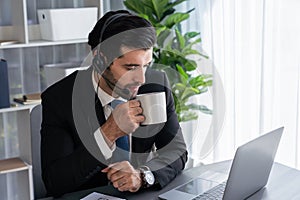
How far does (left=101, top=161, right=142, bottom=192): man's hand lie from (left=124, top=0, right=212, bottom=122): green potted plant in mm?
1336

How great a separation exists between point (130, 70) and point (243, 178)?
54cm

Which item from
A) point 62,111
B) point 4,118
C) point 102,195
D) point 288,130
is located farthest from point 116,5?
point 102,195

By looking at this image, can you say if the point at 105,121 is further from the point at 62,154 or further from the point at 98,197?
the point at 98,197

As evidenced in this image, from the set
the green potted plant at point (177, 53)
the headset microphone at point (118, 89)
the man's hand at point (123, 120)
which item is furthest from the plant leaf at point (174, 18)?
the man's hand at point (123, 120)

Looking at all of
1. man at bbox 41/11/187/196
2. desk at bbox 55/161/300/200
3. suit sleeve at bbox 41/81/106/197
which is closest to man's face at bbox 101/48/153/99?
man at bbox 41/11/187/196

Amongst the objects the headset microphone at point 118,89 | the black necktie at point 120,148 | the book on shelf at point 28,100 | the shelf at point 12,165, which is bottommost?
the shelf at point 12,165

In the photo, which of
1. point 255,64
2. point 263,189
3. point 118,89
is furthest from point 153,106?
point 255,64

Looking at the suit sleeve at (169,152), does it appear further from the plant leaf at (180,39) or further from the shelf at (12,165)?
the shelf at (12,165)

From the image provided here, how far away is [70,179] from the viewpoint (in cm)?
186

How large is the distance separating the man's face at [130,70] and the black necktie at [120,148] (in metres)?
0.11

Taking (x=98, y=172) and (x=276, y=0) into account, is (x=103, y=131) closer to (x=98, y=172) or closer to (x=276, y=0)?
(x=98, y=172)

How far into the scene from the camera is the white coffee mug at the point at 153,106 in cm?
173

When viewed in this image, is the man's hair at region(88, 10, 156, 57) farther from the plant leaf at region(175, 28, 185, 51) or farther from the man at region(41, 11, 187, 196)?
the plant leaf at region(175, 28, 185, 51)

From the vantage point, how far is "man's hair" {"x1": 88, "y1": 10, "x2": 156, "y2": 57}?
1875 mm
